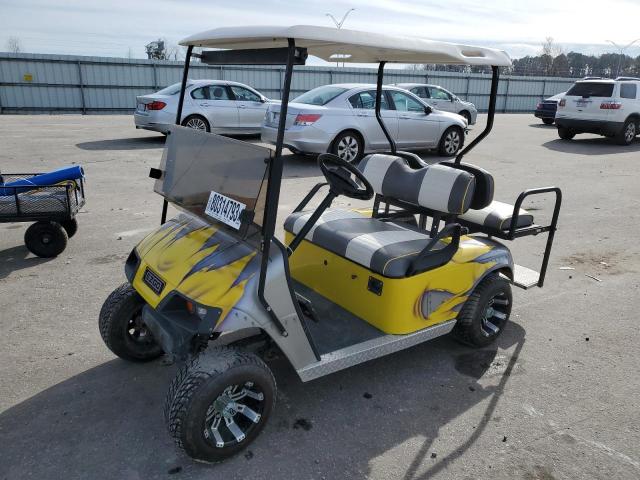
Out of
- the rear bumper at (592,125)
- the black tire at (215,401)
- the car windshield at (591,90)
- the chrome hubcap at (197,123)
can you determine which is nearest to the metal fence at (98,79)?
the car windshield at (591,90)

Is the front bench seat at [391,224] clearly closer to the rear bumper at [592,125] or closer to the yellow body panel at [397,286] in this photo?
the yellow body panel at [397,286]

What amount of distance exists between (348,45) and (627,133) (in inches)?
556

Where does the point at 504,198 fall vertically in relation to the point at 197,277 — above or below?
below

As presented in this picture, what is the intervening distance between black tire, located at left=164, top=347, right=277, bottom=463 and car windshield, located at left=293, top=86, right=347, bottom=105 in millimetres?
8157

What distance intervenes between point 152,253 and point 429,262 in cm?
→ 165

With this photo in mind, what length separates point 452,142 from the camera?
476 inches

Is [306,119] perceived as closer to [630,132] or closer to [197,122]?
[197,122]

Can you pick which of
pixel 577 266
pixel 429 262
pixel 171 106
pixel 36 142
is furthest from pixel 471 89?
pixel 429 262

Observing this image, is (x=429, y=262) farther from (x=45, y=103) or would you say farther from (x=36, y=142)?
(x=45, y=103)

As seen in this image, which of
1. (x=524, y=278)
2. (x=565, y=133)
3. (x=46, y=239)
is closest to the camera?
(x=524, y=278)

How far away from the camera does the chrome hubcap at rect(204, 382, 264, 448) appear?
261 cm

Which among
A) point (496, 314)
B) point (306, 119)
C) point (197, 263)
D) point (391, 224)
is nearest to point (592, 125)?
point (306, 119)

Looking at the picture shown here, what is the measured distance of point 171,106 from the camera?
12008 mm

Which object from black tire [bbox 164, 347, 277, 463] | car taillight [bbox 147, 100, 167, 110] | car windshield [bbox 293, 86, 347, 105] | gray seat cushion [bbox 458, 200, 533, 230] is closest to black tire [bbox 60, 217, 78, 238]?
black tire [bbox 164, 347, 277, 463]
